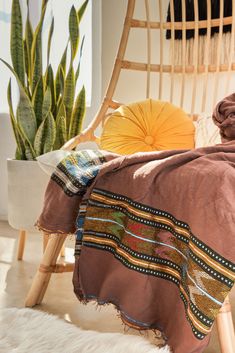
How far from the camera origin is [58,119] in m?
1.90

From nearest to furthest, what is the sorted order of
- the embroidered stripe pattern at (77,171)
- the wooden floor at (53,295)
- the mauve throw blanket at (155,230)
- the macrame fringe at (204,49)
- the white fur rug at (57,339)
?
1. the white fur rug at (57,339)
2. the mauve throw blanket at (155,230)
3. the embroidered stripe pattern at (77,171)
4. the wooden floor at (53,295)
5. the macrame fringe at (204,49)

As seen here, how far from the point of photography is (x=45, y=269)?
1.37 m

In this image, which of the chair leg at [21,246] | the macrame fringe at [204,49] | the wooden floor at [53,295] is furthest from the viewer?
the macrame fringe at [204,49]

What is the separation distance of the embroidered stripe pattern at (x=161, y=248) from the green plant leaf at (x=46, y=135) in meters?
0.78

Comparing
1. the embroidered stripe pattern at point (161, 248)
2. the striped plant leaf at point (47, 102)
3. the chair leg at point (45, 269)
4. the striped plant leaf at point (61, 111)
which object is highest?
the striped plant leaf at point (47, 102)

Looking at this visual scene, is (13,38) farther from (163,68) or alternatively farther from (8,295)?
(8,295)

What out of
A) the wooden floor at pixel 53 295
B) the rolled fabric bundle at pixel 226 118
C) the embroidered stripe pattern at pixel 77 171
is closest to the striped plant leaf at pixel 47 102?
the wooden floor at pixel 53 295

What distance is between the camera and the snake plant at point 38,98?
1824mm

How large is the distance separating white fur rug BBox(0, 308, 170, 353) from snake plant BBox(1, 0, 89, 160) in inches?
47.7

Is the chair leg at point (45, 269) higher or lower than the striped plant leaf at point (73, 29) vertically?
lower

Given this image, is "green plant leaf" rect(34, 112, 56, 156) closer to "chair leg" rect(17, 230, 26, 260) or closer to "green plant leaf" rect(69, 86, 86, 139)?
"green plant leaf" rect(69, 86, 86, 139)

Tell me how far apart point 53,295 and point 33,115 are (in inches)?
28.5

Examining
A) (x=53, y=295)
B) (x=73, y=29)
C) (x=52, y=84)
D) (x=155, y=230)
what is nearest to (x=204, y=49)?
(x=73, y=29)

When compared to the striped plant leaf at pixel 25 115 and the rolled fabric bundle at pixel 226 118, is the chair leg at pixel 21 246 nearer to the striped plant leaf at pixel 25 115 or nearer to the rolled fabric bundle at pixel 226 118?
the striped plant leaf at pixel 25 115
